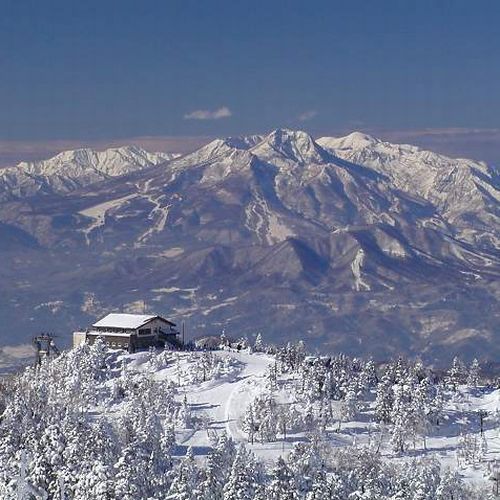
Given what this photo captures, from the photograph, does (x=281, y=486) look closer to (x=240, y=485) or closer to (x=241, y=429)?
(x=240, y=485)

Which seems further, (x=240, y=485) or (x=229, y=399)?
(x=229, y=399)

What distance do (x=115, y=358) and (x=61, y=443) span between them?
8937 cm

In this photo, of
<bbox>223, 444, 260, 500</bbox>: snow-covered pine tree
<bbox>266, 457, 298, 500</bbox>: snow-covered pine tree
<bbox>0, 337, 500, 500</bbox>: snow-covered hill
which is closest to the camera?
<bbox>223, 444, 260, 500</bbox>: snow-covered pine tree

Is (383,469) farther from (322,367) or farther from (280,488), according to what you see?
(322,367)

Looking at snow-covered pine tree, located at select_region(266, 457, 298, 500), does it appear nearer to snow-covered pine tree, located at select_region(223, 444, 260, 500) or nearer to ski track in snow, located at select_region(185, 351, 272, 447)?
snow-covered pine tree, located at select_region(223, 444, 260, 500)

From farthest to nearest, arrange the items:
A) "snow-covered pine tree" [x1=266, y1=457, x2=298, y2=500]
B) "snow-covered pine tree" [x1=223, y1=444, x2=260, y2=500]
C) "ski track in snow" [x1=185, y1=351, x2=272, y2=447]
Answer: "ski track in snow" [x1=185, y1=351, x2=272, y2=447] < "snow-covered pine tree" [x1=266, y1=457, x2=298, y2=500] < "snow-covered pine tree" [x1=223, y1=444, x2=260, y2=500]

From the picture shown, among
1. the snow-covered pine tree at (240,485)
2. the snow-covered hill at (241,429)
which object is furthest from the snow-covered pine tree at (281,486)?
the snow-covered pine tree at (240,485)

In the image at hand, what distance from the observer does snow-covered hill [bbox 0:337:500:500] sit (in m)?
94.3

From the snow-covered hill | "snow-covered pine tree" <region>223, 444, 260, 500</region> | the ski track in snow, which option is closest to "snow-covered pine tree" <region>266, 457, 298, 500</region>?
the snow-covered hill

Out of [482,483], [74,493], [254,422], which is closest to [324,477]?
[74,493]

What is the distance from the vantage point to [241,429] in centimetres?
15425

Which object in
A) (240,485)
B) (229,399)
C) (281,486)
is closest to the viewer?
(240,485)

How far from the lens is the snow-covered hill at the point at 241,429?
94.3 m

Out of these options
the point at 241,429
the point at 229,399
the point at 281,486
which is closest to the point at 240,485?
the point at 281,486
